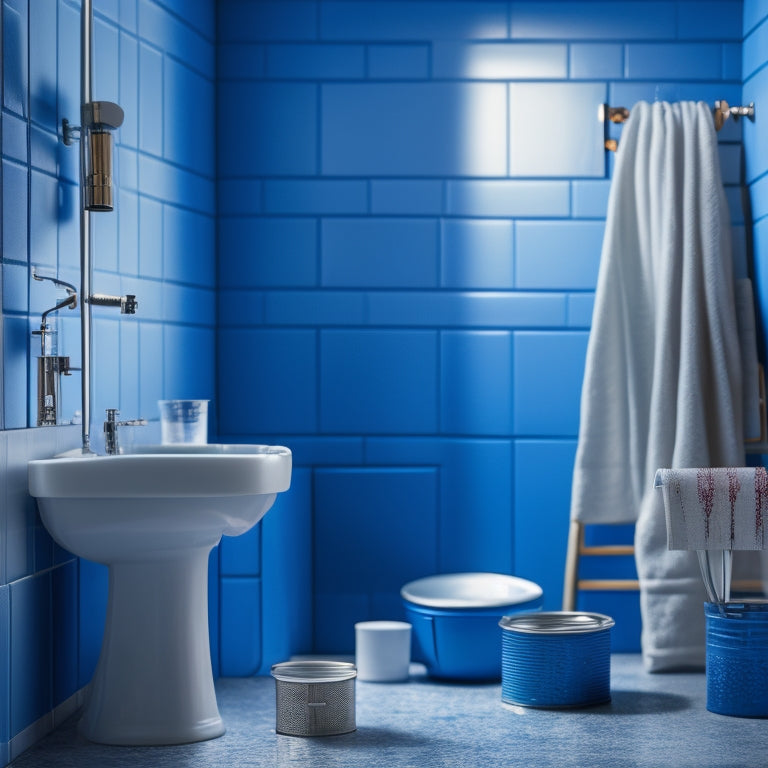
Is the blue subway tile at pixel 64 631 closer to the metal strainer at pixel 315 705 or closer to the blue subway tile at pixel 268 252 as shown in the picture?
the metal strainer at pixel 315 705

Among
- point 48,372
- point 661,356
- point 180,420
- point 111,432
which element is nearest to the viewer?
point 48,372

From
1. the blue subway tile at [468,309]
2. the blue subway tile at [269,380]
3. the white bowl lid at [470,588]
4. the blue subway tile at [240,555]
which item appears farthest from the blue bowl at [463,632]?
the blue subway tile at [468,309]

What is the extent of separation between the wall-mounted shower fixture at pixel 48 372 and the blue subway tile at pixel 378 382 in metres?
1.05

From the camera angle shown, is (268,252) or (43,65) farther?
(268,252)

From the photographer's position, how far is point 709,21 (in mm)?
3184

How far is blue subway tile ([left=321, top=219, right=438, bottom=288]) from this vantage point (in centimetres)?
321

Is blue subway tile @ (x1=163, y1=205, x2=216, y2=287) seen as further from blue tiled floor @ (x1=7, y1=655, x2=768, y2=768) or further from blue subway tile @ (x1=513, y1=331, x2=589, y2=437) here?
blue tiled floor @ (x1=7, y1=655, x2=768, y2=768)

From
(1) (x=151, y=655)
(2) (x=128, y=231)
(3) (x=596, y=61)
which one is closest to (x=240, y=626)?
(1) (x=151, y=655)

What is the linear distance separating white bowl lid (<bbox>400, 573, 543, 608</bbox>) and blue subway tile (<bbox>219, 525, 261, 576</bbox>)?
0.41m

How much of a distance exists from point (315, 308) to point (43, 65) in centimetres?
114

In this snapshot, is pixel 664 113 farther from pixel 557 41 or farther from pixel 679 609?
pixel 679 609

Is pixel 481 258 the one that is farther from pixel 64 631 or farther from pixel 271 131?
pixel 64 631

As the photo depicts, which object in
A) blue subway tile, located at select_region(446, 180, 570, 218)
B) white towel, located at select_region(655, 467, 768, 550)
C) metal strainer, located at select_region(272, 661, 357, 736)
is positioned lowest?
metal strainer, located at select_region(272, 661, 357, 736)

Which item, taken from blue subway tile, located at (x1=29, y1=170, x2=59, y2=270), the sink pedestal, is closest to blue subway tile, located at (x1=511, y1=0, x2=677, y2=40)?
blue subway tile, located at (x1=29, y1=170, x2=59, y2=270)
